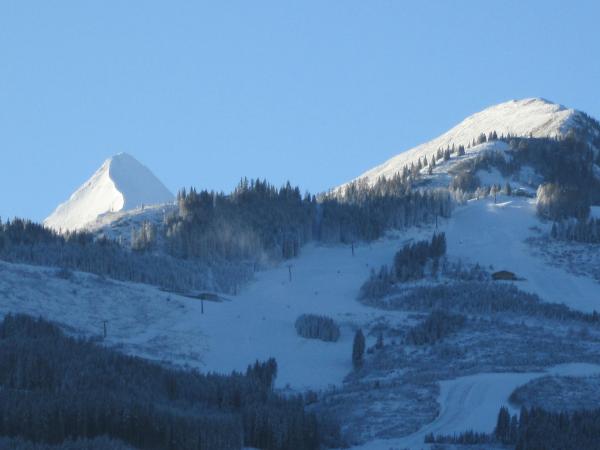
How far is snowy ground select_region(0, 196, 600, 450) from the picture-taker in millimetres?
100562

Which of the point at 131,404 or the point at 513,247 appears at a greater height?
the point at 513,247

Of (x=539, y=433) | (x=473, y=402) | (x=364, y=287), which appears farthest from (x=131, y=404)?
(x=364, y=287)

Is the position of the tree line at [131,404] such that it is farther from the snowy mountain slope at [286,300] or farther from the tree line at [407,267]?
the tree line at [407,267]

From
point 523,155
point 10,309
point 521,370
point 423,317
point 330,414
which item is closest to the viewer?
point 330,414

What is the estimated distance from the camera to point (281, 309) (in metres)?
123

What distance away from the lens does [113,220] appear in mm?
159250

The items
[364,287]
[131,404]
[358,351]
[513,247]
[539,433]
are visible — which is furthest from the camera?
[513,247]

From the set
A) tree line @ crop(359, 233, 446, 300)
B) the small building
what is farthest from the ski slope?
tree line @ crop(359, 233, 446, 300)

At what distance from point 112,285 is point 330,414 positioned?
143ft

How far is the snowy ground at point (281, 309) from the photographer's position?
330 feet

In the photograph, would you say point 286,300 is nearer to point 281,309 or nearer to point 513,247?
point 281,309

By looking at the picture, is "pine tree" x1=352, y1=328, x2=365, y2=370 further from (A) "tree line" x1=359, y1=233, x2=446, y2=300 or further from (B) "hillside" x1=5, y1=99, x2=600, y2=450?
(A) "tree line" x1=359, y1=233, x2=446, y2=300

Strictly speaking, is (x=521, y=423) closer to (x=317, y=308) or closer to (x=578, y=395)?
(x=578, y=395)

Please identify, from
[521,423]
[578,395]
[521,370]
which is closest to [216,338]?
[521,370]
